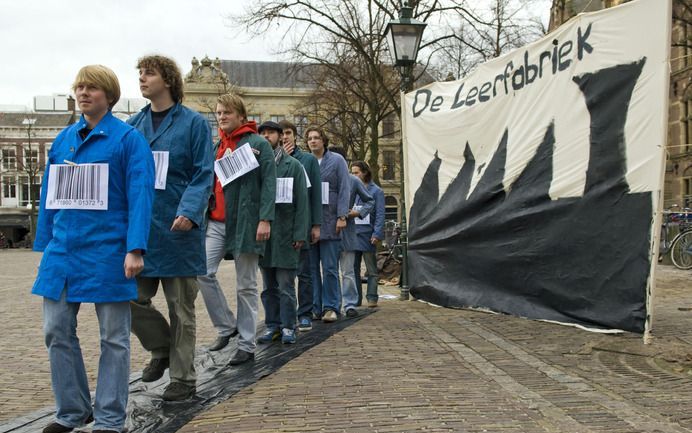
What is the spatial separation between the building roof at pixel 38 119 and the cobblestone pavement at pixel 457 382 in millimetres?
59400

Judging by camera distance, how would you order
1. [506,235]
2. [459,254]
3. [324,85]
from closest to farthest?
[506,235] < [459,254] < [324,85]

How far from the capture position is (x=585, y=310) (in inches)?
219

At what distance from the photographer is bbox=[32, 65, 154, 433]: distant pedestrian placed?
308 cm

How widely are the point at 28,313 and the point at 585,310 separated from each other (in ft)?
21.9

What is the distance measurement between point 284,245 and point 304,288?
0.92m

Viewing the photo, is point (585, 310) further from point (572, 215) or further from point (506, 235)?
point (506, 235)

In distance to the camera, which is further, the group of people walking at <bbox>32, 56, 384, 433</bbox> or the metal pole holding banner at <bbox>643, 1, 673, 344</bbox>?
the metal pole holding banner at <bbox>643, 1, 673, 344</bbox>

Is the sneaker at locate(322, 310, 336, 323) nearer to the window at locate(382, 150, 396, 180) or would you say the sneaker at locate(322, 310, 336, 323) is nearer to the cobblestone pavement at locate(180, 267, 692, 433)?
the cobblestone pavement at locate(180, 267, 692, 433)

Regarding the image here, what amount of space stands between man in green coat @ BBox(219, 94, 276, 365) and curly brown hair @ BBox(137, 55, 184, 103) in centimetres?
88

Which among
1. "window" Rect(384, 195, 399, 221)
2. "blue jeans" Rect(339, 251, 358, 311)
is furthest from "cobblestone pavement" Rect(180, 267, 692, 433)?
"window" Rect(384, 195, 399, 221)

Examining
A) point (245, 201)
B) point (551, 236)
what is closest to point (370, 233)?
point (551, 236)

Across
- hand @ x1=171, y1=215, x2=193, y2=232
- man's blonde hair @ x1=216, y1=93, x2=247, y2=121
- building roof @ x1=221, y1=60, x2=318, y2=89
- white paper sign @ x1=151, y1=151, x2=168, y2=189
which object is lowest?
hand @ x1=171, y1=215, x2=193, y2=232

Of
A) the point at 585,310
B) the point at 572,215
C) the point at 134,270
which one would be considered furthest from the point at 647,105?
the point at 134,270

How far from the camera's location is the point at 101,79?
3270 millimetres
